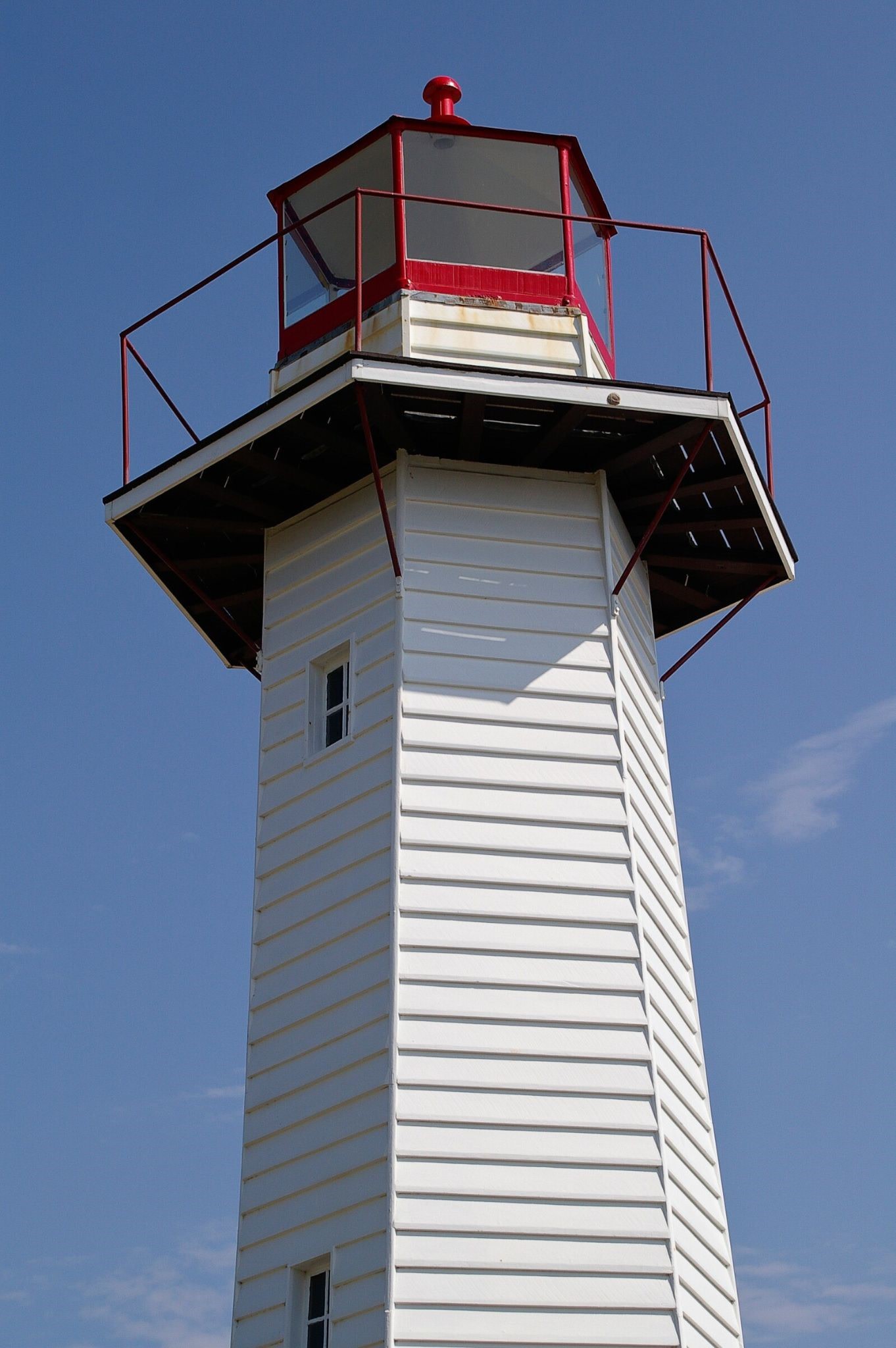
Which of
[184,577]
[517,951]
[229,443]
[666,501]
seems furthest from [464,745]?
[184,577]

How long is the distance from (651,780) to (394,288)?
15.8 feet

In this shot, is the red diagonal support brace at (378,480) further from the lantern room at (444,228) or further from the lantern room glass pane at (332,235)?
the lantern room glass pane at (332,235)

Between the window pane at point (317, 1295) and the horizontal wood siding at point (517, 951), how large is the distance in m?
0.89

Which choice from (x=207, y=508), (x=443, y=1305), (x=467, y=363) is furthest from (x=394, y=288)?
(x=443, y=1305)

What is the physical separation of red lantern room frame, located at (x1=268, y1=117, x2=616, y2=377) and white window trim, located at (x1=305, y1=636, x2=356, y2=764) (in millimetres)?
3196

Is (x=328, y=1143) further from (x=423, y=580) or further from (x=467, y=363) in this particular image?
(x=467, y=363)

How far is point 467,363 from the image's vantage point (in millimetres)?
14477

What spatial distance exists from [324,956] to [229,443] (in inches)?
172

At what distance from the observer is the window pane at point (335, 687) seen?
14492 millimetres

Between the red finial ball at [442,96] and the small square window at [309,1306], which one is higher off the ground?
the red finial ball at [442,96]

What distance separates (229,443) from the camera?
1462 cm

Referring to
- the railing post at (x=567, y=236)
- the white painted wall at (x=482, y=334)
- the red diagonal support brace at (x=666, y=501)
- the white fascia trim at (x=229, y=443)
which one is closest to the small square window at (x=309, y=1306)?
the red diagonal support brace at (x=666, y=501)

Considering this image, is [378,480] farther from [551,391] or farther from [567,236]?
[567,236]

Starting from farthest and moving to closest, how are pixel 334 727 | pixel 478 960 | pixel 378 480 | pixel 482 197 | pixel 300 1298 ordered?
pixel 482 197
pixel 334 727
pixel 378 480
pixel 478 960
pixel 300 1298
